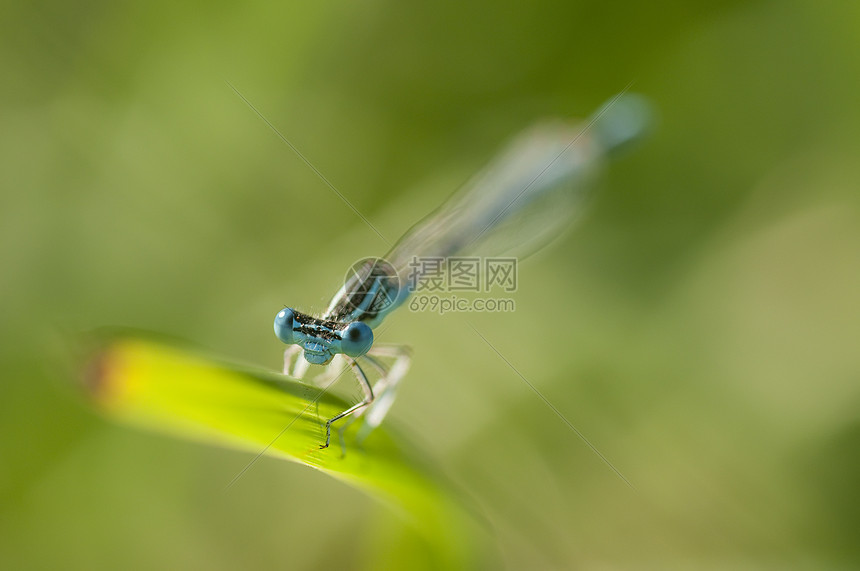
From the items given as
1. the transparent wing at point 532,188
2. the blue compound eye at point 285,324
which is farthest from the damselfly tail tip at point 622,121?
the blue compound eye at point 285,324

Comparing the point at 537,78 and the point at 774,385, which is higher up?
the point at 537,78

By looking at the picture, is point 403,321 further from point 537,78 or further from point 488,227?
point 537,78

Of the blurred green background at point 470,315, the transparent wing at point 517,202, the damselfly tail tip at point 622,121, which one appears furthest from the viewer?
the damselfly tail tip at point 622,121


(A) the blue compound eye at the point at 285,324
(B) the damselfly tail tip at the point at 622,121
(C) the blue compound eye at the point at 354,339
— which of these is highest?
(B) the damselfly tail tip at the point at 622,121

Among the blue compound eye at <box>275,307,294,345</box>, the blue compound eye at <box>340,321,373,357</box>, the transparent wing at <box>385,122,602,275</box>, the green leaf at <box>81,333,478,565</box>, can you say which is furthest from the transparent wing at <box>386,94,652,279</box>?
the green leaf at <box>81,333,478,565</box>

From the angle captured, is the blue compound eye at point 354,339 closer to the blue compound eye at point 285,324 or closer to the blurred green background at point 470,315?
the blue compound eye at point 285,324

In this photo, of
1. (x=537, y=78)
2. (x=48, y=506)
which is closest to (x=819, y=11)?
(x=537, y=78)

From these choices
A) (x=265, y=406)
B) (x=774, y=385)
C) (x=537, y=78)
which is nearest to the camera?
(x=265, y=406)

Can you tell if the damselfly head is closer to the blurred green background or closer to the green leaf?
the blurred green background
